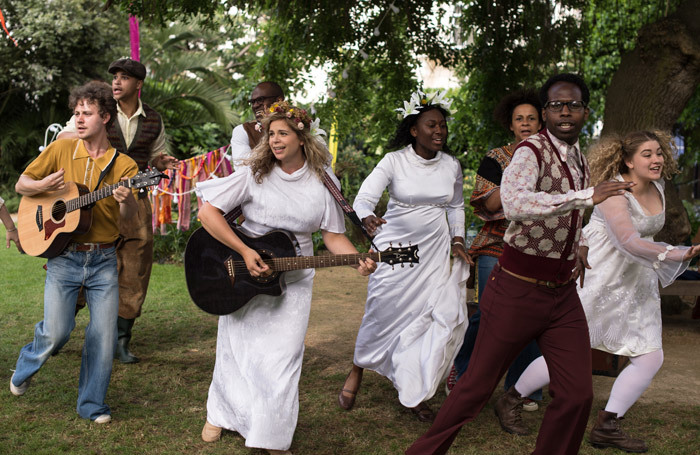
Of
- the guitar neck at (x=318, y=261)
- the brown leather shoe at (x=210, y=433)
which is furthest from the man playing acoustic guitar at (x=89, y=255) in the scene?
the guitar neck at (x=318, y=261)

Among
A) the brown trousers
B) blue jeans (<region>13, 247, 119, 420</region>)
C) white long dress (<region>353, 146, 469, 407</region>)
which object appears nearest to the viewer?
blue jeans (<region>13, 247, 119, 420</region>)

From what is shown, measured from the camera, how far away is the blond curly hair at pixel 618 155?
4.82 meters

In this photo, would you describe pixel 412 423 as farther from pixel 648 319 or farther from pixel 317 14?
pixel 317 14

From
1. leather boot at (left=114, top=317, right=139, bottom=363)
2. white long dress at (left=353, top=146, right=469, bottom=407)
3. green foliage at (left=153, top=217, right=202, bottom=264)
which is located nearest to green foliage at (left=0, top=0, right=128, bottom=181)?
green foliage at (left=153, top=217, right=202, bottom=264)

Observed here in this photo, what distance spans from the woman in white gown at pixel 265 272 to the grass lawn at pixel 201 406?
274 mm

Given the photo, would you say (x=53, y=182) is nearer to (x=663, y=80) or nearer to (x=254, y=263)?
(x=254, y=263)

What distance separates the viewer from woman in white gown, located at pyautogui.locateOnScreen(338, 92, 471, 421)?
5.12 meters

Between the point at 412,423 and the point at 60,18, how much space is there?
16.3 meters

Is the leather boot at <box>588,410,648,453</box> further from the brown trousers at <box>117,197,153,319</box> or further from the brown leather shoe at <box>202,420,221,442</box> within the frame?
the brown trousers at <box>117,197,153,319</box>

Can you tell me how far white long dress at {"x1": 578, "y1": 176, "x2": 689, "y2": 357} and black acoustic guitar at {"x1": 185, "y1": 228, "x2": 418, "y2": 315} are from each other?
1347 mm

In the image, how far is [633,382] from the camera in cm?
468

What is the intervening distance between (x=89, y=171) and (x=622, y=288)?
3.56 meters

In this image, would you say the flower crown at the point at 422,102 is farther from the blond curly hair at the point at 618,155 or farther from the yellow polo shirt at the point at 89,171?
the yellow polo shirt at the point at 89,171

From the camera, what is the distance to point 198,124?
1848 cm
